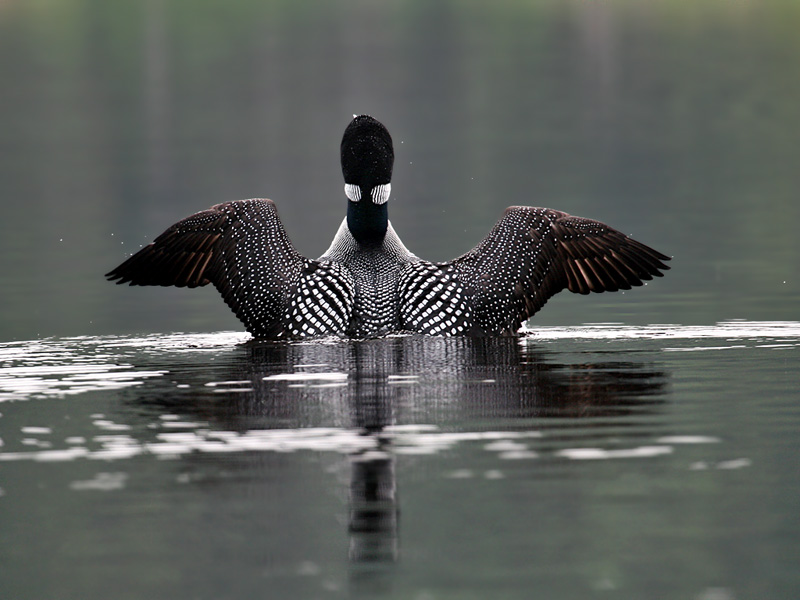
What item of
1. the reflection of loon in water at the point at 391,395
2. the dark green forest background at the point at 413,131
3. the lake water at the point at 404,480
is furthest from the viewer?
the dark green forest background at the point at 413,131

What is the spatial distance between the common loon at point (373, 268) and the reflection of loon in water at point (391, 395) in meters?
0.45

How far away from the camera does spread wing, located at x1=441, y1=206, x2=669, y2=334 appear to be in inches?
331

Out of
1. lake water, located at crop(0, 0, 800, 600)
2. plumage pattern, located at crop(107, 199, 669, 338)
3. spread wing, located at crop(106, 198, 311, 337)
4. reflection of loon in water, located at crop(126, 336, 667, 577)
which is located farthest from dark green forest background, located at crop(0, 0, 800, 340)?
reflection of loon in water, located at crop(126, 336, 667, 577)

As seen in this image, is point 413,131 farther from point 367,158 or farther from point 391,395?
point 391,395

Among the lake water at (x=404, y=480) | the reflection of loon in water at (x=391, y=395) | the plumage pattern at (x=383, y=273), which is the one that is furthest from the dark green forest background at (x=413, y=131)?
the lake water at (x=404, y=480)

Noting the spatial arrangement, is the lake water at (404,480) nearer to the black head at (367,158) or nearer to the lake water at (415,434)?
the lake water at (415,434)

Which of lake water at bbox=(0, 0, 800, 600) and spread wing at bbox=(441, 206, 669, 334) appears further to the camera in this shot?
spread wing at bbox=(441, 206, 669, 334)

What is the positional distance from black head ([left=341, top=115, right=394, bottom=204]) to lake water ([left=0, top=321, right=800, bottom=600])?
213 centimetres

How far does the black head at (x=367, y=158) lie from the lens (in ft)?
28.5

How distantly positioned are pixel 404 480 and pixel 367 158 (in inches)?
188

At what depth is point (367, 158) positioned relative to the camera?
870 cm

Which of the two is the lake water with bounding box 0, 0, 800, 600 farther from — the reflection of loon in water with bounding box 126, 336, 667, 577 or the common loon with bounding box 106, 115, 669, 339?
the common loon with bounding box 106, 115, 669, 339

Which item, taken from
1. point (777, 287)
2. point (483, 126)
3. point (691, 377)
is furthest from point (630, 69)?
point (691, 377)

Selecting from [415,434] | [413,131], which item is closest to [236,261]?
[415,434]
